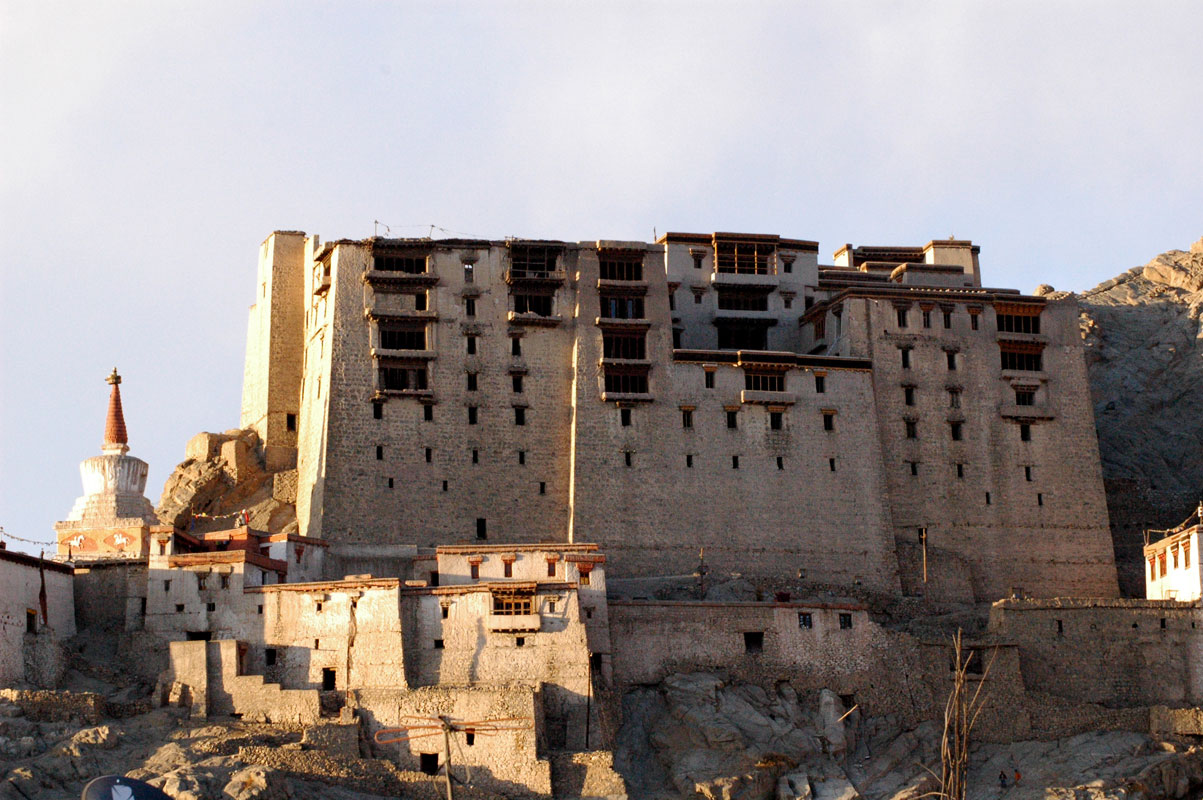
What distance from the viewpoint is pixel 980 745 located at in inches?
3002

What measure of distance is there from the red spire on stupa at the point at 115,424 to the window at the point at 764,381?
26168 millimetres

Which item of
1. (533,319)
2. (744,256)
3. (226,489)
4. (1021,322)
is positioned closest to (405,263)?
(533,319)

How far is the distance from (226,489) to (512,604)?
21.8 meters

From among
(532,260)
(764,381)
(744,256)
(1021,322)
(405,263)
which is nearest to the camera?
(405,263)

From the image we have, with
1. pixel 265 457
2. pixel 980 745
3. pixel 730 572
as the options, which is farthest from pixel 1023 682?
pixel 265 457

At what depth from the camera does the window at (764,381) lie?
9000 centimetres

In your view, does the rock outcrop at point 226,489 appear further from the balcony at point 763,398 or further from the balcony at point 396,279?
the balcony at point 763,398

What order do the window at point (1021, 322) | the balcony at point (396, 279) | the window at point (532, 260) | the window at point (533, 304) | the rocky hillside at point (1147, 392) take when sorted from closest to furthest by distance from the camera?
1. the balcony at point (396, 279)
2. the window at point (533, 304)
3. the window at point (532, 260)
4. the window at point (1021, 322)
5. the rocky hillside at point (1147, 392)

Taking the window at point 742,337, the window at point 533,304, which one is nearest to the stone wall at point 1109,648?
the window at point 742,337

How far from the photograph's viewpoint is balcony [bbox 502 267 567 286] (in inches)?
3516

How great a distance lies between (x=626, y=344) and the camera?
89.9m

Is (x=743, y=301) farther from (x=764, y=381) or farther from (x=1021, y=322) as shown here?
(x=1021, y=322)

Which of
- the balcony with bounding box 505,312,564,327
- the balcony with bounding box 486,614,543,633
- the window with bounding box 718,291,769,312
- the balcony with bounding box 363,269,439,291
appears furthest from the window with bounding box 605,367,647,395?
the balcony with bounding box 486,614,543,633

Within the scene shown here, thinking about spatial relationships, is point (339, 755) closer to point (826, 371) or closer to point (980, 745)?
point (980, 745)
